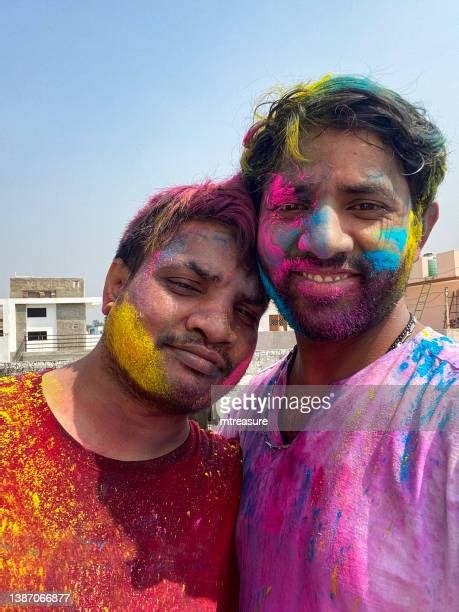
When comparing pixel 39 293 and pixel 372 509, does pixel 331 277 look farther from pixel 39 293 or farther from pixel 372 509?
pixel 39 293

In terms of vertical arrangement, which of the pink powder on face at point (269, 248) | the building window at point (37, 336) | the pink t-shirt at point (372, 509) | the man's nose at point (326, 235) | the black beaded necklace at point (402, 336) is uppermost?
the man's nose at point (326, 235)

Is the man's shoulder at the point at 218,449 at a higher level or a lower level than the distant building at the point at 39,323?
higher

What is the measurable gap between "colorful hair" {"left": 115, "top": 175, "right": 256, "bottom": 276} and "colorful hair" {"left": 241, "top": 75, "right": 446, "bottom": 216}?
0.17 metres

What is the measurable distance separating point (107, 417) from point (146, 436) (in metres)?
0.19

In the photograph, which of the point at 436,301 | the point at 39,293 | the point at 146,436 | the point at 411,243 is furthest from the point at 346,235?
the point at 39,293

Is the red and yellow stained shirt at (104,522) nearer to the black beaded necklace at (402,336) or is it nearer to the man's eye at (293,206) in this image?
the black beaded necklace at (402,336)

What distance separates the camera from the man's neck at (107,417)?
1780 mm

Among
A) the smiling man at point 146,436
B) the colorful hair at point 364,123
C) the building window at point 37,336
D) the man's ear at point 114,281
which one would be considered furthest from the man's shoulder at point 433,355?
the building window at point 37,336

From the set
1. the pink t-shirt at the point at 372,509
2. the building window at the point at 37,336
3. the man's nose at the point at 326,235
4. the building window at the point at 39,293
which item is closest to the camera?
the pink t-shirt at the point at 372,509

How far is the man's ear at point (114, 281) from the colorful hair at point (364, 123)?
0.75m

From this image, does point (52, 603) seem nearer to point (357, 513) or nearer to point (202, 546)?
point (202, 546)

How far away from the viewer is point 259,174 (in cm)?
212

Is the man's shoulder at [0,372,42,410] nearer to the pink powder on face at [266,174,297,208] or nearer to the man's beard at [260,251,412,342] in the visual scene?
the man's beard at [260,251,412,342]

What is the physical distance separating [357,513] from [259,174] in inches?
60.6
